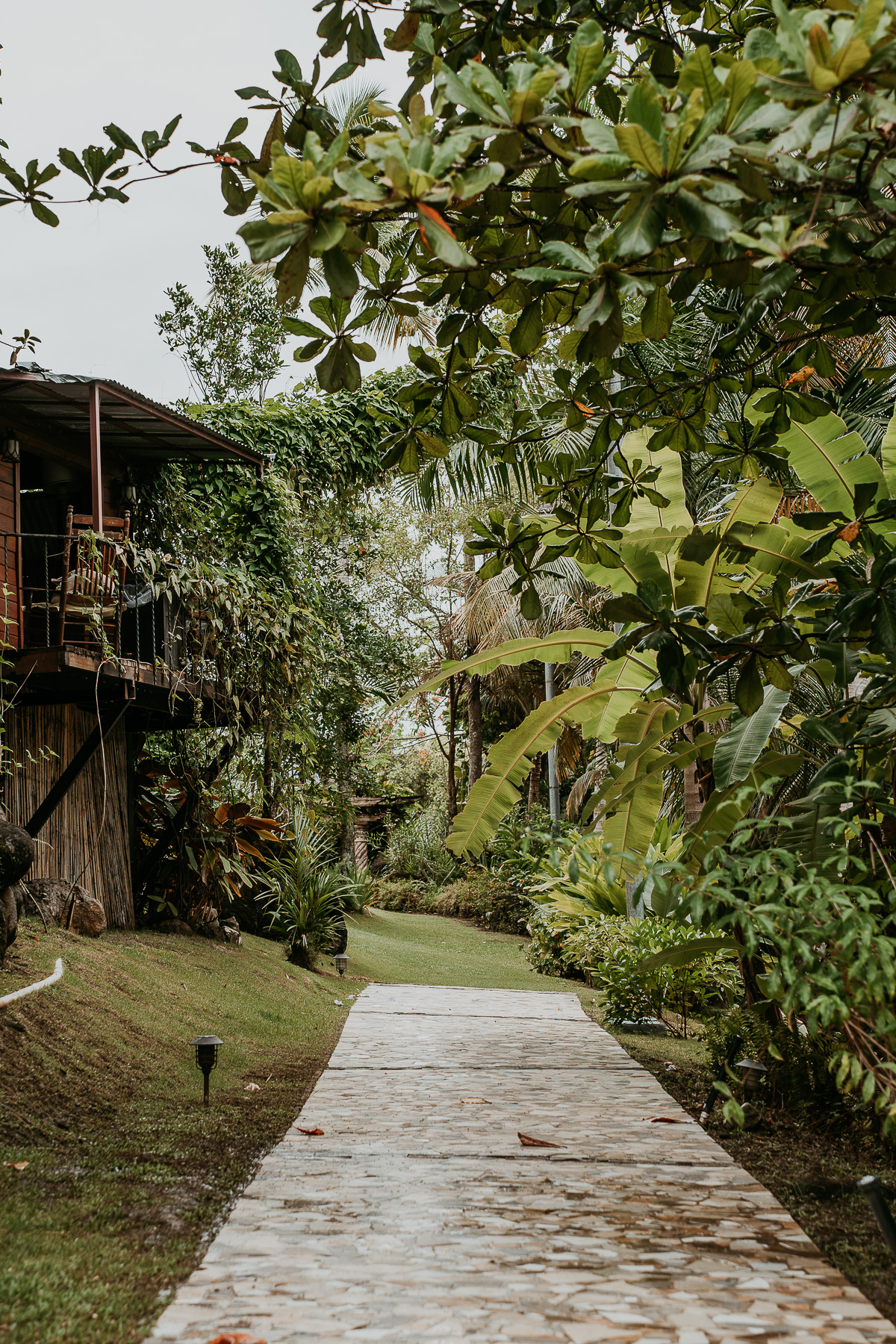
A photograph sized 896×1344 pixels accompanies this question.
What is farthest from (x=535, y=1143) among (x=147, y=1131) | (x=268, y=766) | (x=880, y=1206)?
(x=268, y=766)

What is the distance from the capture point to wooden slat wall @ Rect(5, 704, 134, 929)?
9273 millimetres

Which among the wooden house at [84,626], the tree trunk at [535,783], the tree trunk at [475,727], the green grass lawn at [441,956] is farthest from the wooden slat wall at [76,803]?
the tree trunk at [535,783]

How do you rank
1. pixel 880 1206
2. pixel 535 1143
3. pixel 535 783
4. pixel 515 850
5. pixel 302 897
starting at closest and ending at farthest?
pixel 880 1206
pixel 535 1143
pixel 302 897
pixel 515 850
pixel 535 783

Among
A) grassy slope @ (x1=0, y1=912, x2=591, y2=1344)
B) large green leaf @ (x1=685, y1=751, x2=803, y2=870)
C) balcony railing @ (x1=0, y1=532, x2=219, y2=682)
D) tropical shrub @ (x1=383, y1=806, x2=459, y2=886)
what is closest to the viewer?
grassy slope @ (x1=0, y1=912, x2=591, y2=1344)

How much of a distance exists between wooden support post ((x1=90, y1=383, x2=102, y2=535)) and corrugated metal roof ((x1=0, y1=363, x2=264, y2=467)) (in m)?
0.13

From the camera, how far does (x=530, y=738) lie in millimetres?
6230

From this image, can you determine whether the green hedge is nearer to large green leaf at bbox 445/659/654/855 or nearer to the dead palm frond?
the dead palm frond

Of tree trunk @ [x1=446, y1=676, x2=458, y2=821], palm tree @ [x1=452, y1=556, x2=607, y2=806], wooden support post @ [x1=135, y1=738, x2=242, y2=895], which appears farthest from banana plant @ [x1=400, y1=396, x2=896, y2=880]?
tree trunk @ [x1=446, y1=676, x2=458, y2=821]

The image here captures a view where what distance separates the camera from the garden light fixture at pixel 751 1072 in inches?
208

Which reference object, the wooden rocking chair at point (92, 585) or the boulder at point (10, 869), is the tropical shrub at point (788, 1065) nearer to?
the boulder at point (10, 869)

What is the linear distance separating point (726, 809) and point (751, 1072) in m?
1.48

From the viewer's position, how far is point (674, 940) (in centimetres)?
915

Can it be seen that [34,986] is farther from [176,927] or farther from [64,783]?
[176,927]

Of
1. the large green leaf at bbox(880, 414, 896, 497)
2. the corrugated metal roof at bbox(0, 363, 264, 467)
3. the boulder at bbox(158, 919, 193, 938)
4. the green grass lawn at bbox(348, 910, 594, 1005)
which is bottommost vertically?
the green grass lawn at bbox(348, 910, 594, 1005)
